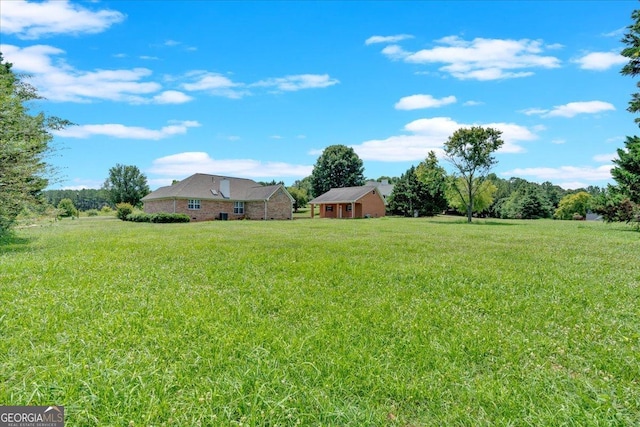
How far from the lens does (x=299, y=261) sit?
8.59 meters

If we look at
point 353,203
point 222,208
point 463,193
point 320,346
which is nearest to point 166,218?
point 222,208

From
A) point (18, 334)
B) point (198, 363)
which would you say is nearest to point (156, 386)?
point (198, 363)

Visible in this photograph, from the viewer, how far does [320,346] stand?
379cm

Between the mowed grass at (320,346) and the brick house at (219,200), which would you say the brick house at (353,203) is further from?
the mowed grass at (320,346)

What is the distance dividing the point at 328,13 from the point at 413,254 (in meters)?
9.66

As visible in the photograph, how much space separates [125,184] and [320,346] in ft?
210

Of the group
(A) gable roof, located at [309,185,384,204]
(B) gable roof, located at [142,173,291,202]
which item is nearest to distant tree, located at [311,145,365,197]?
(A) gable roof, located at [309,185,384,204]

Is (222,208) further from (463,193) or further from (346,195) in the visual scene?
(463,193)

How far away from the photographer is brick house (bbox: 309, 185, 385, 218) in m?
44.3

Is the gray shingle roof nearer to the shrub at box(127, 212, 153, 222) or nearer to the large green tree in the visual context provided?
the shrub at box(127, 212, 153, 222)

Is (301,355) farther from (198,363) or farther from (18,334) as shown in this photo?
(18,334)

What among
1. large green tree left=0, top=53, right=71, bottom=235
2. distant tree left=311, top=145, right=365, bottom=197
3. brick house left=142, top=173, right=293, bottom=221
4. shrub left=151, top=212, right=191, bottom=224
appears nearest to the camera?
large green tree left=0, top=53, right=71, bottom=235

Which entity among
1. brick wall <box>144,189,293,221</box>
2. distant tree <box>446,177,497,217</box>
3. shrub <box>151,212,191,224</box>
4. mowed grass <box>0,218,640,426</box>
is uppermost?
distant tree <box>446,177,497,217</box>

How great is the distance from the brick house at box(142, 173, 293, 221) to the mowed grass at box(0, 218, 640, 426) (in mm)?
28516
